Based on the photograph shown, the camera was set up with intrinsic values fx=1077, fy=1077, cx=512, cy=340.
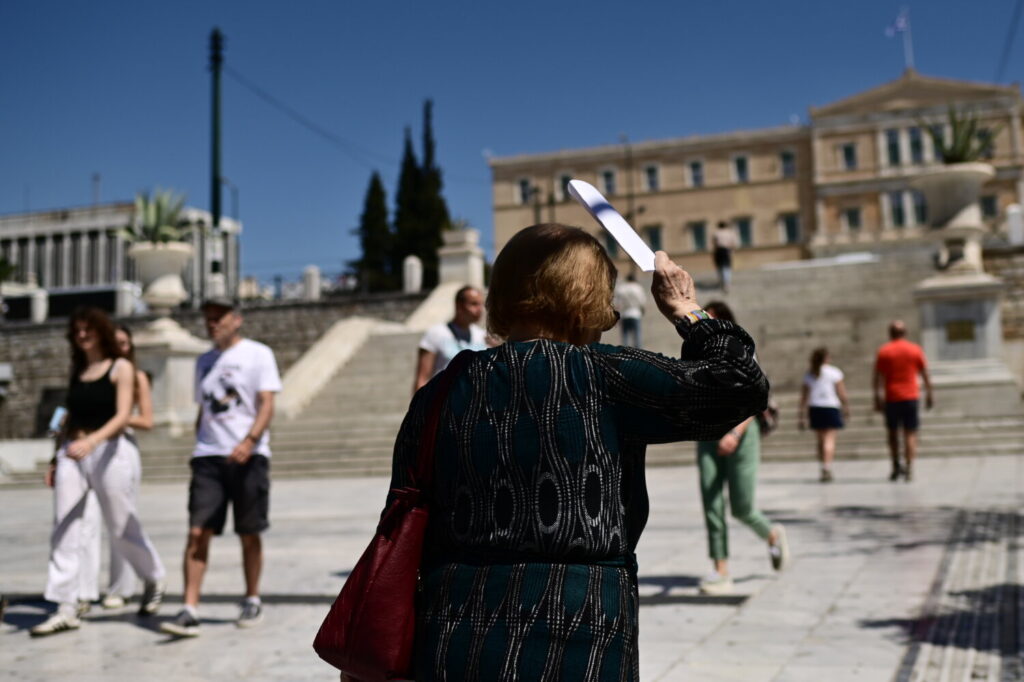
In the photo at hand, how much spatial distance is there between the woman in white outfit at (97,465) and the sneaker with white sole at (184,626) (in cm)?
72

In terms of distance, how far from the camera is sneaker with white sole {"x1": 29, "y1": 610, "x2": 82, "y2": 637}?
5.66 meters

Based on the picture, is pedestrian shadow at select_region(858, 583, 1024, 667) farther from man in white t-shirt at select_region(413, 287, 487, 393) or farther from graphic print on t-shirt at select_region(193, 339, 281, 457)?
graphic print on t-shirt at select_region(193, 339, 281, 457)

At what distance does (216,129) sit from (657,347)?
49.8 ft

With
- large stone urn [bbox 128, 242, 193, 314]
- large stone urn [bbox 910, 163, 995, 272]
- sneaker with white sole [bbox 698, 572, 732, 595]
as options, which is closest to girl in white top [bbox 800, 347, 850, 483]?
large stone urn [bbox 910, 163, 995, 272]

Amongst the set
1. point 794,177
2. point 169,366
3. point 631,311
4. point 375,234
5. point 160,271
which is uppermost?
point 794,177

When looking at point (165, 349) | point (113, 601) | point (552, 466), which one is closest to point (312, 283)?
point (165, 349)

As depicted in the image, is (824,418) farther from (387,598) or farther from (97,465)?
(387,598)

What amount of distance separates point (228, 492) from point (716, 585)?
278cm

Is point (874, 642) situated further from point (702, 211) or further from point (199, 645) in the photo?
point (702, 211)

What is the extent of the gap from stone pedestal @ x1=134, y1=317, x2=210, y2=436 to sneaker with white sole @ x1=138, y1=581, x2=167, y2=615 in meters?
14.7

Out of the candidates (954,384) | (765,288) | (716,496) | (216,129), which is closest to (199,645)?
(716,496)

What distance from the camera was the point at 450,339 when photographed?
6.59m

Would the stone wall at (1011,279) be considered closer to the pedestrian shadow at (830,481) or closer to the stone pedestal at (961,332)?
the stone pedestal at (961,332)

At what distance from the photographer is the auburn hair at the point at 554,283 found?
214 centimetres
